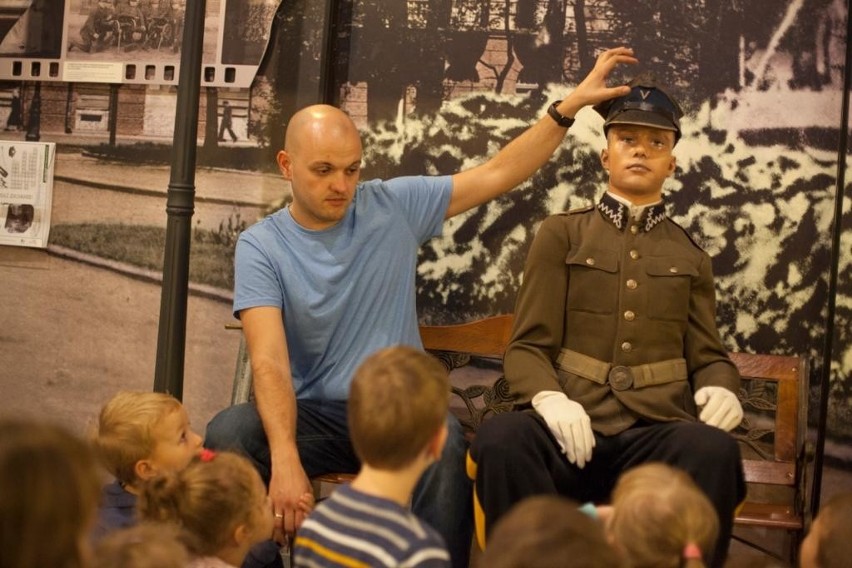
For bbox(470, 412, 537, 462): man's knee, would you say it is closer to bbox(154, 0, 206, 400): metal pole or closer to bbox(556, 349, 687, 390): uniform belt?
bbox(556, 349, 687, 390): uniform belt

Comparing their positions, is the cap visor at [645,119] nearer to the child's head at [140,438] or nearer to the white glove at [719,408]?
the white glove at [719,408]

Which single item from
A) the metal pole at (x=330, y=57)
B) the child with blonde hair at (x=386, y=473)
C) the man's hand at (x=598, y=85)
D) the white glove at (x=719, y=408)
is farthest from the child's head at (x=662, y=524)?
the metal pole at (x=330, y=57)

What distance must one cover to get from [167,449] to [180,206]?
4.38ft

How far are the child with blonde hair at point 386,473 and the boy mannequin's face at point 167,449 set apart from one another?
2.52 ft

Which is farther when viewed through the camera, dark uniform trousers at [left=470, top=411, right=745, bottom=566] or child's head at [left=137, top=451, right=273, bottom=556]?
dark uniform trousers at [left=470, top=411, right=745, bottom=566]

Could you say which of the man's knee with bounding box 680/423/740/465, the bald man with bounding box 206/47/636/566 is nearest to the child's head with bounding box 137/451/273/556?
the bald man with bounding box 206/47/636/566

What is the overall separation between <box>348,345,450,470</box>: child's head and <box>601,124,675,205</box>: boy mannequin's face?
1.23 metres

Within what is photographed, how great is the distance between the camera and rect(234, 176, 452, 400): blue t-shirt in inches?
139

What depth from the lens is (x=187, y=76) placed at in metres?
4.09

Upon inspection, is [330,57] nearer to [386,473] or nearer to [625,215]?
[625,215]

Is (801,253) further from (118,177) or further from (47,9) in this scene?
(47,9)

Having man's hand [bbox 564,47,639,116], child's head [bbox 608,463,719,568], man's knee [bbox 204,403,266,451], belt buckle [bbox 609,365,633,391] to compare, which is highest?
man's hand [bbox 564,47,639,116]

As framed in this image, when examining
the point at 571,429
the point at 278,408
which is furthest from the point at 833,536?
the point at 278,408

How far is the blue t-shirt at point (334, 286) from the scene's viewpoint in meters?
3.52
